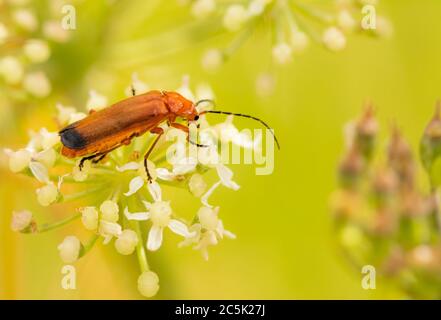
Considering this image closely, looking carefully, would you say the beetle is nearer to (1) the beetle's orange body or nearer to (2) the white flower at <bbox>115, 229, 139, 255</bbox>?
(1) the beetle's orange body

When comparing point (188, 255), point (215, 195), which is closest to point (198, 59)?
point (215, 195)

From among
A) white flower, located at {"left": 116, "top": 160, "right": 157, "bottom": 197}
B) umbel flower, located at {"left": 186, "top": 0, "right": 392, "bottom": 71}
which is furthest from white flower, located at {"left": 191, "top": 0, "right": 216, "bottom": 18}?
white flower, located at {"left": 116, "top": 160, "right": 157, "bottom": 197}

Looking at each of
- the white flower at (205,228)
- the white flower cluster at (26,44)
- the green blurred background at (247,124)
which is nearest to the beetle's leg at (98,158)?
the white flower at (205,228)

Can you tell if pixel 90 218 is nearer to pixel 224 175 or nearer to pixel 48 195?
pixel 48 195

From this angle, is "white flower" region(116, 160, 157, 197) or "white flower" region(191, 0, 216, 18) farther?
"white flower" region(191, 0, 216, 18)

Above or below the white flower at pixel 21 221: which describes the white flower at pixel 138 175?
above

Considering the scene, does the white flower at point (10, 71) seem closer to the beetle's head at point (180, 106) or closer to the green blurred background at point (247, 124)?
the green blurred background at point (247, 124)

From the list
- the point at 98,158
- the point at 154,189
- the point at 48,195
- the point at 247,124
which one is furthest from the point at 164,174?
the point at 247,124

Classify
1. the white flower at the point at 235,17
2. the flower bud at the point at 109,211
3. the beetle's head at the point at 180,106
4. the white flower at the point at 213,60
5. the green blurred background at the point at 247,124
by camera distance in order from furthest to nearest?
the green blurred background at the point at 247,124, the white flower at the point at 213,60, the white flower at the point at 235,17, the beetle's head at the point at 180,106, the flower bud at the point at 109,211
